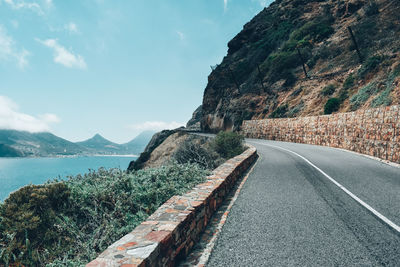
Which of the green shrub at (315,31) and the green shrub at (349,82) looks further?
the green shrub at (315,31)

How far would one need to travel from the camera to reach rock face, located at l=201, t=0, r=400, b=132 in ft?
80.0

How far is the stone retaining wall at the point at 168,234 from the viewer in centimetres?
234

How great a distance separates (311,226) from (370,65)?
27.8 m

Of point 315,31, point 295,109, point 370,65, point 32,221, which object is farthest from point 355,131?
point 315,31

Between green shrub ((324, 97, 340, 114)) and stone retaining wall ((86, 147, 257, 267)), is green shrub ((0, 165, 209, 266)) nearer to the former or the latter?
stone retaining wall ((86, 147, 257, 267))

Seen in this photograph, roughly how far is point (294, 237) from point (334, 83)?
99.4ft

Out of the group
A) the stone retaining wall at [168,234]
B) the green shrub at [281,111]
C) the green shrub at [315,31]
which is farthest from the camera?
the green shrub at [315,31]

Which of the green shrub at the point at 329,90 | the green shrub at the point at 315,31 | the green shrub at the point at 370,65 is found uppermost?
the green shrub at the point at 315,31

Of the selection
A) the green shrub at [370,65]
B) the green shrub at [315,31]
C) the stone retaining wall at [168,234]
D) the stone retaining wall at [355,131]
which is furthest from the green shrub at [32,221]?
the green shrub at [315,31]

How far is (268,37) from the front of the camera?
5659cm

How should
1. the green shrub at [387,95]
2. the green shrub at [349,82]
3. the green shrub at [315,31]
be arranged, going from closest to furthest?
the green shrub at [387,95] < the green shrub at [349,82] < the green shrub at [315,31]

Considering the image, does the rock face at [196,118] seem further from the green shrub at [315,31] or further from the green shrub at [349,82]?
the green shrub at [349,82]

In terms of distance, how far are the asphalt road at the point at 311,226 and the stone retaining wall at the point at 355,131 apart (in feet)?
16.0

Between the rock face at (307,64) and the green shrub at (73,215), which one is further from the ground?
the rock face at (307,64)
